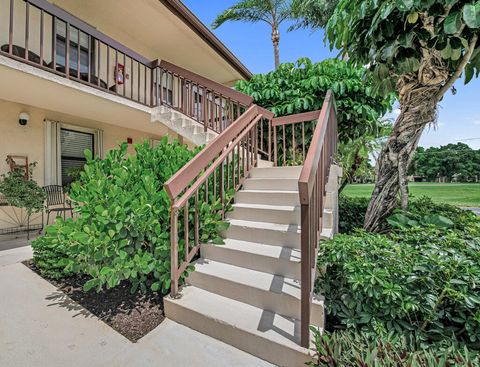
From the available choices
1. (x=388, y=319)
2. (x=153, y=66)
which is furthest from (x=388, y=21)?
(x=153, y=66)

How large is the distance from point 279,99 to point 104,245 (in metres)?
4.30

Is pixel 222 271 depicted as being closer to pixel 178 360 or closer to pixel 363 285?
pixel 178 360

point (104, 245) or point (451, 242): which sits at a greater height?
point (451, 242)

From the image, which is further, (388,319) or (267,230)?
(267,230)

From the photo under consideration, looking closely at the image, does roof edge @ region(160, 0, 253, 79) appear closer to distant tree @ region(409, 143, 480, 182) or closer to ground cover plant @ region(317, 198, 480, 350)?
ground cover plant @ region(317, 198, 480, 350)

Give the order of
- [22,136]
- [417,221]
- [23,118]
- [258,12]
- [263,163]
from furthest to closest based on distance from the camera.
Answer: [258,12] < [22,136] < [23,118] < [263,163] < [417,221]

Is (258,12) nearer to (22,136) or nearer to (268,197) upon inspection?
(22,136)

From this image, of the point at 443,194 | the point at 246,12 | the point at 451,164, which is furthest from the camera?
the point at 451,164

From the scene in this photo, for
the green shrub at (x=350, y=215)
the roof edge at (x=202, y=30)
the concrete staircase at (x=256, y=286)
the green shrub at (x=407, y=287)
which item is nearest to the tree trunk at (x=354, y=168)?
the green shrub at (x=350, y=215)

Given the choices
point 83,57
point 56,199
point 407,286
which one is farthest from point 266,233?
point 83,57

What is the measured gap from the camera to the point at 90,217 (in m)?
2.45

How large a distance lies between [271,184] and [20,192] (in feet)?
15.4

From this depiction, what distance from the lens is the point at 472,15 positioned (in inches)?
67.2

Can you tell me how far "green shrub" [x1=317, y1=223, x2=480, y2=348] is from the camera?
5.15ft
